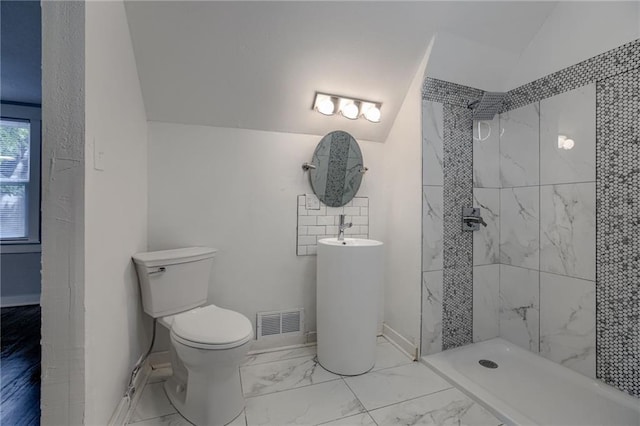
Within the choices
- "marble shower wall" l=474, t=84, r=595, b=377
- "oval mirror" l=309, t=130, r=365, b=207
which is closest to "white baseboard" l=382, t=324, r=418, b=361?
"marble shower wall" l=474, t=84, r=595, b=377

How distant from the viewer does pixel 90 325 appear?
3.10 feet

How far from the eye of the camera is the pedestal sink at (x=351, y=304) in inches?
62.8

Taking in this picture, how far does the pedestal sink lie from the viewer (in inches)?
62.8

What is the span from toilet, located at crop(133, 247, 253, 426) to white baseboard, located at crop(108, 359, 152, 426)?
134 mm

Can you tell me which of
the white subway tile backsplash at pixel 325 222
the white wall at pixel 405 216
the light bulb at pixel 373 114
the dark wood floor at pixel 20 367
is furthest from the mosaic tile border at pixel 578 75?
the dark wood floor at pixel 20 367

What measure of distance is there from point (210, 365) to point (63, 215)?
2.65ft

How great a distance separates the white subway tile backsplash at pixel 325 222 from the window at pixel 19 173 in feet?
10.1

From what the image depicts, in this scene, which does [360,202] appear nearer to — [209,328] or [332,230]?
[332,230]

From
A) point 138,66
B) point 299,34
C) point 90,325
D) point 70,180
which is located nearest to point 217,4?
point 299,34

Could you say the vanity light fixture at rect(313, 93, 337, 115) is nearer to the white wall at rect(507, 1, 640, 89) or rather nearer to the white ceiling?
the white ceiling

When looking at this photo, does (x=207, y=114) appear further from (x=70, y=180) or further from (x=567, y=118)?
(x=567, y=118)

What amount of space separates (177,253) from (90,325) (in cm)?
59

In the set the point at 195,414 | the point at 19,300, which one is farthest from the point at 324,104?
the point at 19,300

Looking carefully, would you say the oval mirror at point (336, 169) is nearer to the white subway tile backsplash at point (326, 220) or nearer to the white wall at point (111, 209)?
the white subway tile backsplash at point (326, 220)
